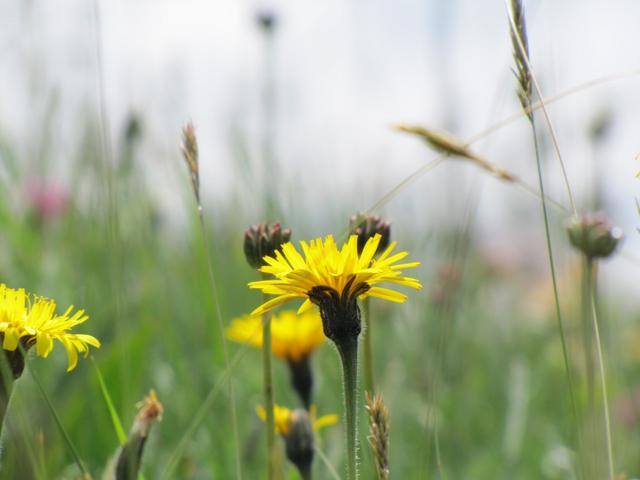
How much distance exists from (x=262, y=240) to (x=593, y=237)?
1.43 ft

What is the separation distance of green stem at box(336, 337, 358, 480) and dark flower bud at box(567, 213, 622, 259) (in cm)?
36

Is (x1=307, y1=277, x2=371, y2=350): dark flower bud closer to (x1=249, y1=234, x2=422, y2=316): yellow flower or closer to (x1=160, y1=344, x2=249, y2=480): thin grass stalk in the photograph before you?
(x1=249, y1=234, x2=422, y2=316): yellow flower

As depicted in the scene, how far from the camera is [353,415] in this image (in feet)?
2.81

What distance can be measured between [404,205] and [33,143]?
147 centimetres

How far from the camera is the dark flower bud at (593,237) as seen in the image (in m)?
1.07

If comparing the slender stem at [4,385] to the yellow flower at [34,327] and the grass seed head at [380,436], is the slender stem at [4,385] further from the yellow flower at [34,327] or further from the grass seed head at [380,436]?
the grass seed head at [380,436]

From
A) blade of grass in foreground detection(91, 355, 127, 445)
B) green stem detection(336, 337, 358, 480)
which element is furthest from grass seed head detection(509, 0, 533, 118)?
blade of grass in foreground detection(91, 355, 127, 445)

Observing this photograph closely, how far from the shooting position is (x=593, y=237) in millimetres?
1089

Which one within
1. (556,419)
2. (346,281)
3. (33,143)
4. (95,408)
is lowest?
(556,419)

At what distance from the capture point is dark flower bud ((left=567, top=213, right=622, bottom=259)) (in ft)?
3.52

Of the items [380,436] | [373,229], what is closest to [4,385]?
[380,436]

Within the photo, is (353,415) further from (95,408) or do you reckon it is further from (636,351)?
(636,351)

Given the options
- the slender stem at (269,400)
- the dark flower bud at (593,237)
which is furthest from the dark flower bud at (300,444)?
the dark flower bud at (593,237)

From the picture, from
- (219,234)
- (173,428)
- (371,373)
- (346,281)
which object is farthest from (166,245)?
(346,281)
